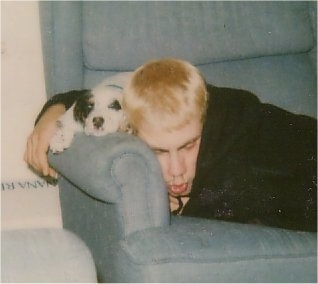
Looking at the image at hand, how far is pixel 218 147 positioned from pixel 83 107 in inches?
13.7

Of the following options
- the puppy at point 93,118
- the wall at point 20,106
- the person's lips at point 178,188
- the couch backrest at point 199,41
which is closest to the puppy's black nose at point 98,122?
the puppy at point 93,118

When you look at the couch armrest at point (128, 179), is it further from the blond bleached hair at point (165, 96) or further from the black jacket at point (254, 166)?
the black jacket at point (254, 166)

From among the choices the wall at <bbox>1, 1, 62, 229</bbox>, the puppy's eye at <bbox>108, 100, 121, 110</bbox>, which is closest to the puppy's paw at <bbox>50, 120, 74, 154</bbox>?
the puppy's eye at <bbox>108, 100, 121, 110</bbox>

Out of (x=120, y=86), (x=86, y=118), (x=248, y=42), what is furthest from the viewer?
(x=248, y=42)

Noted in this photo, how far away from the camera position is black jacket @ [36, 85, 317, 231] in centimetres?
117

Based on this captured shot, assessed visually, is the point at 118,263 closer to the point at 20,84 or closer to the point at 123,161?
the point at 123,161

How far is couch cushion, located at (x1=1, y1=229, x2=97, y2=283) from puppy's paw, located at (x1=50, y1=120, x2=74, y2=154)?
0.20 metres

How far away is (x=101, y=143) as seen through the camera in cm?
113

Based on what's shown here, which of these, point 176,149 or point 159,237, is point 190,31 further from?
point 159,237

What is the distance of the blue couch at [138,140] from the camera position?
40.6 inches

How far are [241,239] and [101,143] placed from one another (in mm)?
360

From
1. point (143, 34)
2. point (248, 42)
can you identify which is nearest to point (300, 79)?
point (248, 42)

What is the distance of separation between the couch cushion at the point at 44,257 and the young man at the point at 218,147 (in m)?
0.21

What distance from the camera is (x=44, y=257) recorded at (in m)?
1.07
